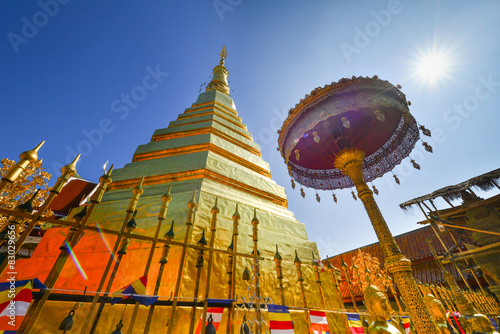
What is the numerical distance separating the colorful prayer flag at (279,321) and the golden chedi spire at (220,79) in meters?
10.7

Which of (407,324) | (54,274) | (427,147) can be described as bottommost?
(407,324)

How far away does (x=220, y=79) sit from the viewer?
12305 millimetres

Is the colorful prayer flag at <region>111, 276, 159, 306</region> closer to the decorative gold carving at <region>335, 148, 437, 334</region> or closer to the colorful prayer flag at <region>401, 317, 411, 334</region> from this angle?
the decorative gold carving at <region>335, 148, 437, 334</region>

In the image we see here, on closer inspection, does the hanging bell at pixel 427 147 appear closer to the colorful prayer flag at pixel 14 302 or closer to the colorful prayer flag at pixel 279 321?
the colorful prayer flag at pixel 279 321

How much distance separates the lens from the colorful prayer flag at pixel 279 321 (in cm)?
203

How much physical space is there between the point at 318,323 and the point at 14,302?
2.89m

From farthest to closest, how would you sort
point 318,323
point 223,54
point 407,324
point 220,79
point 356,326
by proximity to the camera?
point 223,54 < point 220,79 < point 407,324 < point 356,326 < point 318,323

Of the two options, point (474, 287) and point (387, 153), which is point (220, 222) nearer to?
point (387, 153)

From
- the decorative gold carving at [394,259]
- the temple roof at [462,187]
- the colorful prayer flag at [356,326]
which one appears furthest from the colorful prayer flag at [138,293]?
the temple roof at [462,187]

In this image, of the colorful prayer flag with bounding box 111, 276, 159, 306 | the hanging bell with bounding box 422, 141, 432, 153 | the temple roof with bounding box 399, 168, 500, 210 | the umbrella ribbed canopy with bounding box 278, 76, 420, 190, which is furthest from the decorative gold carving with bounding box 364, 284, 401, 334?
the temple roof with bounding box 399, 168, 500, 210

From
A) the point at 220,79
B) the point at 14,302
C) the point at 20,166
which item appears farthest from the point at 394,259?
the point at 220,79

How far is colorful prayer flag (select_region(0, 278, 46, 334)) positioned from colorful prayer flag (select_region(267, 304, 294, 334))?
1909 millimetres

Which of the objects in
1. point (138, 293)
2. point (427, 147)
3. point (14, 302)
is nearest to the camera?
point (14, 302)

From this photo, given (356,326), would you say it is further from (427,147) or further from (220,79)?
(220,79)
